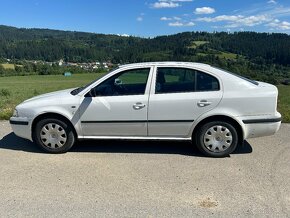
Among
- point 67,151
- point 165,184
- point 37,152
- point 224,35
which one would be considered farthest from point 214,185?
point 224,35

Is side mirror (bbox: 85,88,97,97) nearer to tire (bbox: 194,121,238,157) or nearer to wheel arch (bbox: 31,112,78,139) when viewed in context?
wheel arch (bbox: 31,112,78,139)

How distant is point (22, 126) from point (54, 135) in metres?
0.58

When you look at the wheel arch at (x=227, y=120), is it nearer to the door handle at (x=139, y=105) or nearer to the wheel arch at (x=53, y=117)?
the door handle at (x=139, y=105)

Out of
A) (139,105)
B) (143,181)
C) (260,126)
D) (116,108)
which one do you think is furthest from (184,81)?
(143,181)

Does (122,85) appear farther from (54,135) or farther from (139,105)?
(54,135)

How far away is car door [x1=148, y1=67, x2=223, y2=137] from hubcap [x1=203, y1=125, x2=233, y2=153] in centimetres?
31

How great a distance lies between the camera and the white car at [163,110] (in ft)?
16.5

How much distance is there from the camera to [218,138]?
509cm

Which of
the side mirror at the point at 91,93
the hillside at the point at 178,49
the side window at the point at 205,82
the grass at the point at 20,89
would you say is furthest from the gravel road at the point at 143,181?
the hillside at the point at 178,49

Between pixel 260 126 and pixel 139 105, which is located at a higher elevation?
pixel 139 105

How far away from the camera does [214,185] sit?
13.3 ft

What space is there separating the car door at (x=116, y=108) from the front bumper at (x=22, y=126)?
929 mm

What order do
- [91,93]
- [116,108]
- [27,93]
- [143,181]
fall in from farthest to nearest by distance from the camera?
[27,93] < [91,93] < [116,108] < [143,181]

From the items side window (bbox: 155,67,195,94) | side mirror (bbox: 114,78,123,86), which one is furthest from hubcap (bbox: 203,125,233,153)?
side mirror (bbox: 114,78,123,86)
